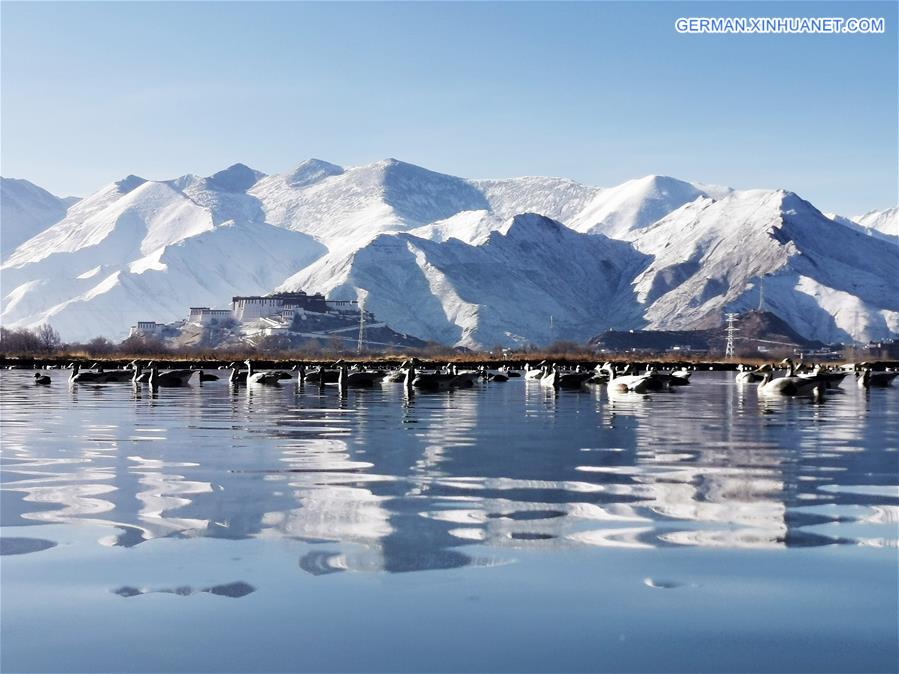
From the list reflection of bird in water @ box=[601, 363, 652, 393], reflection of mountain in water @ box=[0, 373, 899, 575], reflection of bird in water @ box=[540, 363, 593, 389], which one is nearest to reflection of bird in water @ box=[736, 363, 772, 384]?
reflection of bird in water @ box=[540, 363, 593, 389]

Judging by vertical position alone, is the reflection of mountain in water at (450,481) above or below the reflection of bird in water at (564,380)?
below

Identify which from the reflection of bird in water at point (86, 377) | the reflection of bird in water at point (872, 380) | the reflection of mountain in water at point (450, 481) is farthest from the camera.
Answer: the reflection of bird in water at point (872, 380)

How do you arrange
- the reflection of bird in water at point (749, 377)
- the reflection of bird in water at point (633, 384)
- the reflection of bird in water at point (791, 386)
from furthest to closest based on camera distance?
the reflection of bird in water at point (749, 377) → the reflection of bird in water at point (633, 384) → the reflection of bird in water at point (791, 386)

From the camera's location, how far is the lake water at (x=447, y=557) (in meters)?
11.5

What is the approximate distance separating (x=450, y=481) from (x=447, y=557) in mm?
8000

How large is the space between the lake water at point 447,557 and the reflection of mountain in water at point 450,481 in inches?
3.8

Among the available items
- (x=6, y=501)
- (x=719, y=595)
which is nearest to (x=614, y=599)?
(x=719, y=595)

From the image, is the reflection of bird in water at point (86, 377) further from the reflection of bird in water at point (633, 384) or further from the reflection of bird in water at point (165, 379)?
the reflection of bird in water at point (633, 384)

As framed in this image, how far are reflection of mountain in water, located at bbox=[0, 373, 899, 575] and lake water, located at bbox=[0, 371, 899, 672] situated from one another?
0.10 m

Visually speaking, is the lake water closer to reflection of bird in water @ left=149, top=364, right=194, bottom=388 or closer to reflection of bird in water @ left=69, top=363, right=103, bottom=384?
reflection of bird in water @ left=149, top=364, right=194, bottom=388

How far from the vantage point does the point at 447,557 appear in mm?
15484

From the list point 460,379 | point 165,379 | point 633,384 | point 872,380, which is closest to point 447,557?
point 633,384

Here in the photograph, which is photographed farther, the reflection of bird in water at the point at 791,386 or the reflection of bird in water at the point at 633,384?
the reflection of bird in water at the point at 633,384

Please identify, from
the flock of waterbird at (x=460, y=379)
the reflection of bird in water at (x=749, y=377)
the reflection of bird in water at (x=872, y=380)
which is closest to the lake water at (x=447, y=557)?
the flock of waterbird at (x=460, y=379)
